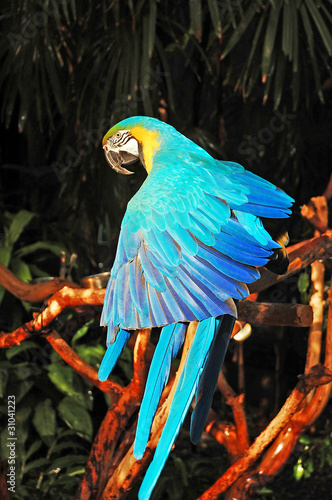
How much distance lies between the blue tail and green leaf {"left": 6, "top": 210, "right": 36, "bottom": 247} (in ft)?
4.28

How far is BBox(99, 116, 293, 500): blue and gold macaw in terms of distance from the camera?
63 centimetres

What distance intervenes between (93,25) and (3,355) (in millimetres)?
1024

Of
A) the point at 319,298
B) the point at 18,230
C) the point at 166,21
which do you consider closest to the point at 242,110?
the point at 166,21

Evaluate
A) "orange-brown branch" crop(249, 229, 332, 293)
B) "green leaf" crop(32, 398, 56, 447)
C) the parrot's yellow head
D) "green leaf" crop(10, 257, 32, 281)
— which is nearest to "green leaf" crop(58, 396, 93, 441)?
"green leaf" crop(32, 398, 56, 447)

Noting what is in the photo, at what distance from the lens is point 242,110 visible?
2.01 meters

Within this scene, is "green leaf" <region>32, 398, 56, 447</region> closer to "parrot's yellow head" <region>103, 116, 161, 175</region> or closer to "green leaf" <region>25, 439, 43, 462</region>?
"green leaf" <region>25, 439, 43, 462</region>

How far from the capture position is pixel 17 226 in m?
1.86

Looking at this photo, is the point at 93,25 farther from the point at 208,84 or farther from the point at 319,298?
the point at 319,298

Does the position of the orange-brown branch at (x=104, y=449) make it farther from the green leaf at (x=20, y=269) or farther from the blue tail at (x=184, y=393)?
the green leaf at (x=20, y=269)

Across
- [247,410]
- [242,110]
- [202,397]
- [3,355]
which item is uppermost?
[242,110]

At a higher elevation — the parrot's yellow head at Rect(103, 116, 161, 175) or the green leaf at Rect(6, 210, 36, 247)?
the parrot's yellow head at Rect(103, 116, 161, 175)

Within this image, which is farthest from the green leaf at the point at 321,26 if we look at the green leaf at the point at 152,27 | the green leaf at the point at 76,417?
the green leaf at the point at 76,417

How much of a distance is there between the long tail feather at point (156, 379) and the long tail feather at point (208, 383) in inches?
1.6

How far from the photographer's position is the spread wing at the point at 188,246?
64 cm
